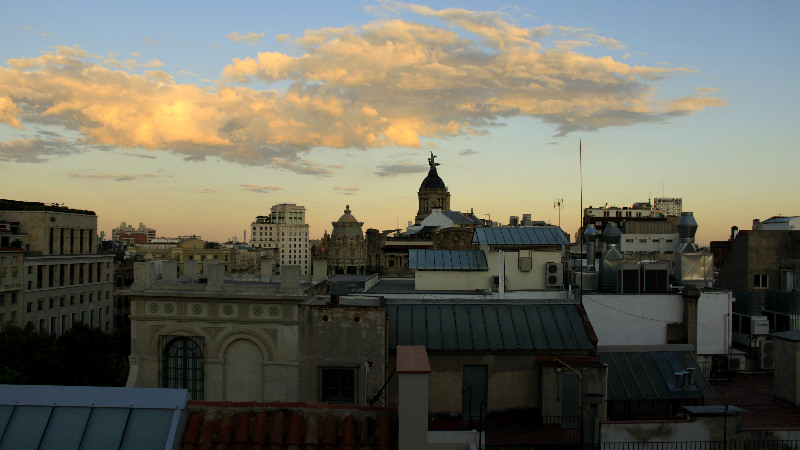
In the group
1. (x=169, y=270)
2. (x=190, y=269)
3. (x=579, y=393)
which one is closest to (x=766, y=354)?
(x=579, y=393)

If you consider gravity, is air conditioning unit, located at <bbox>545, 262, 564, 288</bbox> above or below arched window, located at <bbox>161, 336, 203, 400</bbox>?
above

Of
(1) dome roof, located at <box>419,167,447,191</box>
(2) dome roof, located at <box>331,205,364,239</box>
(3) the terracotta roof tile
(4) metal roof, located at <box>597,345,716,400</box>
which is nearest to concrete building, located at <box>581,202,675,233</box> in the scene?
(1) dome roof, located at <box>419,167,447,191</box>

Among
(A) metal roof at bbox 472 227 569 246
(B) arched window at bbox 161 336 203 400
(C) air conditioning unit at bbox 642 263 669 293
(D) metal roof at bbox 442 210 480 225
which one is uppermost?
(D) metal roof at bbox 442 210 480 225

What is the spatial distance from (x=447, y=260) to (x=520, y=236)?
3641mm

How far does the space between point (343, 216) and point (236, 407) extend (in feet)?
415

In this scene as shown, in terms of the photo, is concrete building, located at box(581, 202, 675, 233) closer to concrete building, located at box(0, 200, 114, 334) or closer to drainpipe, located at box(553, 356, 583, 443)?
concrete building, located at box(0, 200, 114, 334)

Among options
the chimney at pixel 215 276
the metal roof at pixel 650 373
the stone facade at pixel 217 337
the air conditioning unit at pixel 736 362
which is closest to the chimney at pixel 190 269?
the stone facade at pixel 217 337

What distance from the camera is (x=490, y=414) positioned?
1830 centimetres

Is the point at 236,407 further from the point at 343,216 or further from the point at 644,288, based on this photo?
the point at 343,216

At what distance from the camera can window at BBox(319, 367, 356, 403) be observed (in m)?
18.7

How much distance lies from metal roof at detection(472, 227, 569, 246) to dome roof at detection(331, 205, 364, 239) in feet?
339

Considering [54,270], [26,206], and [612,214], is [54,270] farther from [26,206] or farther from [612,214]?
[612,214]

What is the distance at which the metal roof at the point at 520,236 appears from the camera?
28359 millimetres

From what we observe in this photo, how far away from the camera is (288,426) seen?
10836 millimetres
